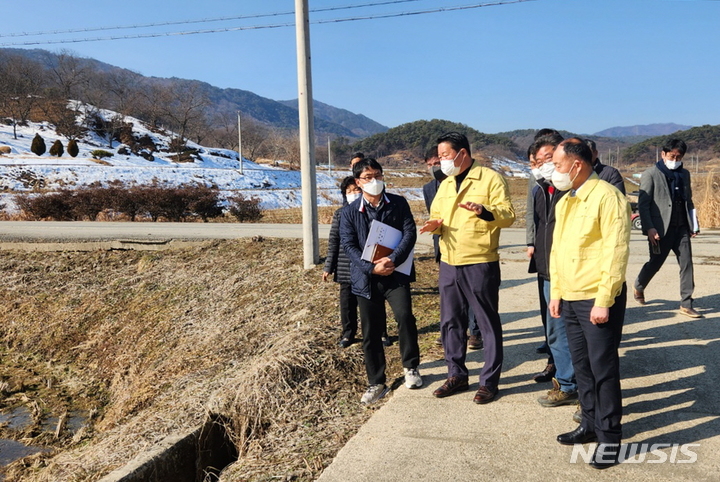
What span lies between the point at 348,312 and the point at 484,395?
183cm

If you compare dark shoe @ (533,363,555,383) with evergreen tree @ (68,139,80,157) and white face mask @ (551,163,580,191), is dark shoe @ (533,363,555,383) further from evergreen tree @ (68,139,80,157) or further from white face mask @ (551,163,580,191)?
evergreen tree @ (68,139,80,157)

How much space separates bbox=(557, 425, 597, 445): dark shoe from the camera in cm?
320

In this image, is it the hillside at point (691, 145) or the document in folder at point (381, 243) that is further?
the hillside at point (691, 145)

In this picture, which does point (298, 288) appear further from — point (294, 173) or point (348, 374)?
point (294, 173)

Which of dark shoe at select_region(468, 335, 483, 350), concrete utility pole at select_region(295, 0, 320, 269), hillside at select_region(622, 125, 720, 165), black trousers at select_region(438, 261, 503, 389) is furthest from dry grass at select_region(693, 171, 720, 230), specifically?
hillside at select_region(622, 125, 720, 165)

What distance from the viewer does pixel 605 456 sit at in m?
3.04

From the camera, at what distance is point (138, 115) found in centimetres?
8356

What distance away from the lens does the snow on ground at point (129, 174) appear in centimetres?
3888

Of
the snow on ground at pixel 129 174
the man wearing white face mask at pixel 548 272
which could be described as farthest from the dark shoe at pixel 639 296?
the snow on ground at pixel 129 174

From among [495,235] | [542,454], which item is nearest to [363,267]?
[495,235]

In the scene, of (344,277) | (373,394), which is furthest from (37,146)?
Result: (373,394)

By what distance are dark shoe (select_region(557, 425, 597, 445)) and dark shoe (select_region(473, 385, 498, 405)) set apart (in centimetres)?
67

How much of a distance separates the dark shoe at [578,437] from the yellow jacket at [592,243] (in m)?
0.77

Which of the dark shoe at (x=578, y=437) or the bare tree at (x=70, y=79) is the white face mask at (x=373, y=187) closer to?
the dark shoe at (x=578, y=437)
